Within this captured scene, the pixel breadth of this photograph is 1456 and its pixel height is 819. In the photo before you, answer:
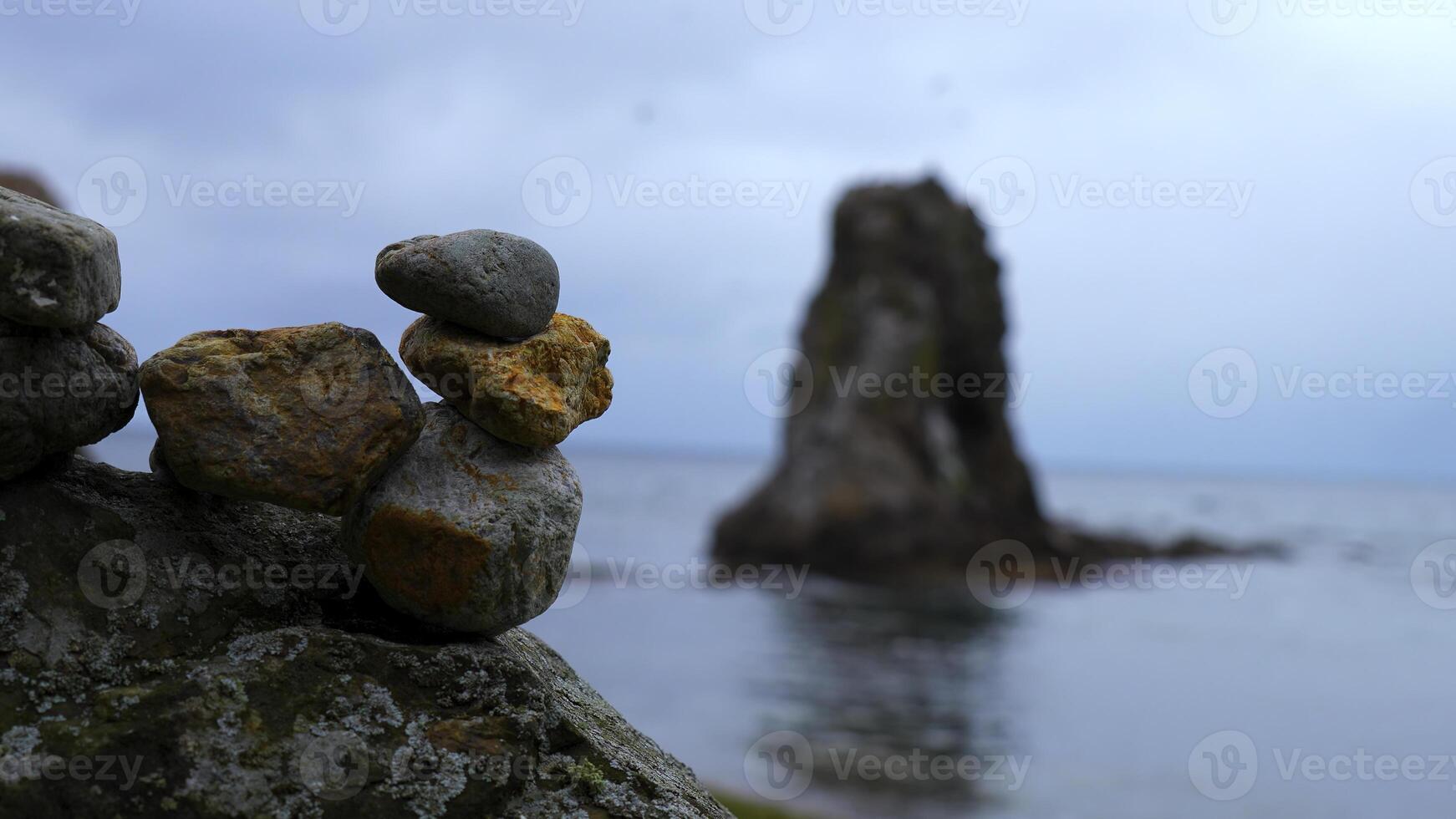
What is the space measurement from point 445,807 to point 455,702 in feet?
1.34

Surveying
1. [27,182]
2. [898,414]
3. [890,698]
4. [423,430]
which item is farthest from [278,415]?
[898,414]

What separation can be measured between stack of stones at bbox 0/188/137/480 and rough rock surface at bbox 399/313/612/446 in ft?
3.82

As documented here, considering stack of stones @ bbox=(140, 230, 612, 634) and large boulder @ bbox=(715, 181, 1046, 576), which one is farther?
large boulder @ bbox=(715, 181, 1046, 576)

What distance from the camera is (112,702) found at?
Result: 12.8ft

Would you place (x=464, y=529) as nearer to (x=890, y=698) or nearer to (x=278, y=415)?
(x=278, y=415)

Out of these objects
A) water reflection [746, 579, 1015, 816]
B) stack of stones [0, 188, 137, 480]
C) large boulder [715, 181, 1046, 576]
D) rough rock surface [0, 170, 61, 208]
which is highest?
large boulder [715, 181, 1046, 576]

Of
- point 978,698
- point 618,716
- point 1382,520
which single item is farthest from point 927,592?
point 1382,520

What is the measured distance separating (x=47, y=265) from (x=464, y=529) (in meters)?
1.71

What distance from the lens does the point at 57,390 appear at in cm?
407

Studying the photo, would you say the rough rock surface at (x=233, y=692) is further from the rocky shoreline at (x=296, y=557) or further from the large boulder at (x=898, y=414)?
the large boulder at (x=898, y=414)

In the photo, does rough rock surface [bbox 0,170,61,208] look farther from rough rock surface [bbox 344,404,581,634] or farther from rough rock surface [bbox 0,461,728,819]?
rough rock surface [bbox 344,404,581,634]

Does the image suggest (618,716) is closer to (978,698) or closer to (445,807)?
(445,807)

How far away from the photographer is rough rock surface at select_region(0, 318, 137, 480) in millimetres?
3953

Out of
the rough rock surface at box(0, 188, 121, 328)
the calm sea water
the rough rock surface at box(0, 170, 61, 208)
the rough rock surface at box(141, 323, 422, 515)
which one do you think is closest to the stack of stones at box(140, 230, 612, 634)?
the rough rock surface at box(141, 323, 422, 515)
